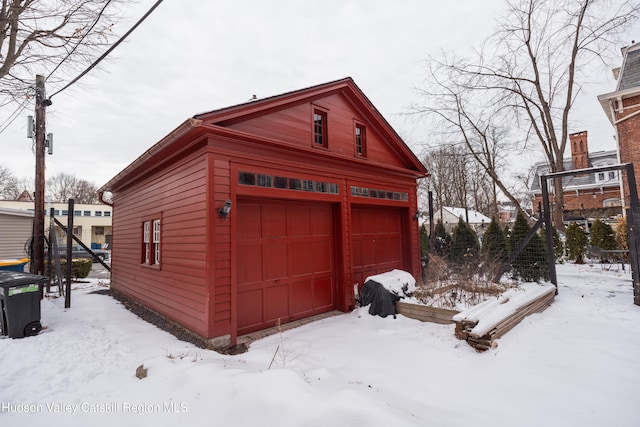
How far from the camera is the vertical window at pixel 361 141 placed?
8172 mm

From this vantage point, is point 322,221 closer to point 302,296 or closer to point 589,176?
point 302,296

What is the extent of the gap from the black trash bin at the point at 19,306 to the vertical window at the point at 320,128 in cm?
591

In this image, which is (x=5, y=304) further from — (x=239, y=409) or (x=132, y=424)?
(x=239, y=409)

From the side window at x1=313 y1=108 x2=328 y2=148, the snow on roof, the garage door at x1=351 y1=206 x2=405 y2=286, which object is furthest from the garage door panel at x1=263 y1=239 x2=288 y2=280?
the snow on roof

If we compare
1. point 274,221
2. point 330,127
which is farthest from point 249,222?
point 330,127

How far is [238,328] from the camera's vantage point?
17.9 feet

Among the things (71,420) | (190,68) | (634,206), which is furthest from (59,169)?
(634,206)

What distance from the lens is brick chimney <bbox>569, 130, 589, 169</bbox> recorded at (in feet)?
87.2

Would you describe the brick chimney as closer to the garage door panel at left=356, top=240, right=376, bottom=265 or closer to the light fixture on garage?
the garage door panel at left=356, top=240, right=376, bottom=265

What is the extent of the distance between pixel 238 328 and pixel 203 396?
2.40 m

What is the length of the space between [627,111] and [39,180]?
2136 centimetres

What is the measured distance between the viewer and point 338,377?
3.80 m

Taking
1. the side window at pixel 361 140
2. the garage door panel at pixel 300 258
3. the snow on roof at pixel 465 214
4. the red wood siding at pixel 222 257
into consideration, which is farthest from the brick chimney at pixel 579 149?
the red wood siding at pixel 222 257

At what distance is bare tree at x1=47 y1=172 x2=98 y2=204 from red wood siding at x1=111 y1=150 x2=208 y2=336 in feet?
148
